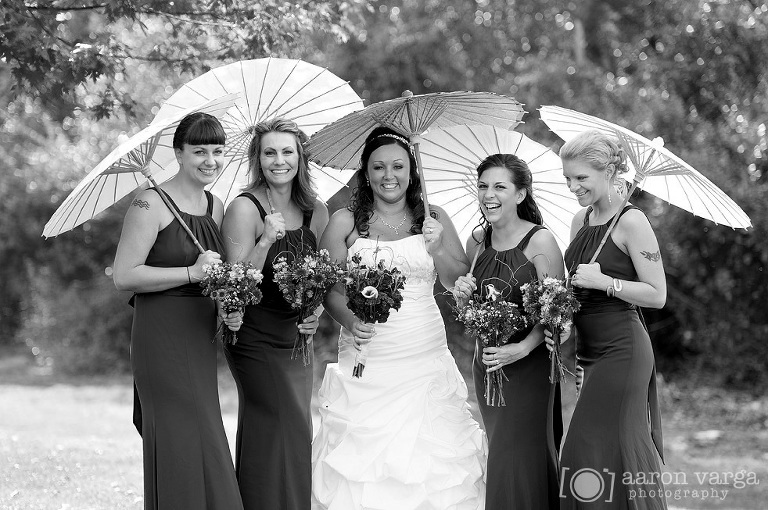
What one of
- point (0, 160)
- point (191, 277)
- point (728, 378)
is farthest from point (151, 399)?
point (0, 160)

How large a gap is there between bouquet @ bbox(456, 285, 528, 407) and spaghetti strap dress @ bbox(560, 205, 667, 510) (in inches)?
16.9

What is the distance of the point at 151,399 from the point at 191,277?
Result: 0.76 m

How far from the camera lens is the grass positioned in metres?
8.10

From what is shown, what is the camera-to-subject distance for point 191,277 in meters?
5.38

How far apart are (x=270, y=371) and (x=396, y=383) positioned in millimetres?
797

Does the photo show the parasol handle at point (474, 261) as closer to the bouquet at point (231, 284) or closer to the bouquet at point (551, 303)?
the bouquet at point (551, 303)

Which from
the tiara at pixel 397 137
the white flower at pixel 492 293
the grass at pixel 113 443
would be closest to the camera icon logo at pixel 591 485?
the white flower at pixel 492 293

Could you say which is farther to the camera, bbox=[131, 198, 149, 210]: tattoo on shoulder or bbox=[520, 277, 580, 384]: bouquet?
bbox=[131, 198, 149, 210]: tattoo on shoulder

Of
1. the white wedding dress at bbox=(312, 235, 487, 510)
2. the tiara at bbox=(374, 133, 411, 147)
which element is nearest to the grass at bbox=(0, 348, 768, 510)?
the white wedding dress at bbox=(312, 235, 487, 510)

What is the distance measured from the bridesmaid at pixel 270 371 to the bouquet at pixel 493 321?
100cm

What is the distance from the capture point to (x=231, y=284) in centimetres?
526

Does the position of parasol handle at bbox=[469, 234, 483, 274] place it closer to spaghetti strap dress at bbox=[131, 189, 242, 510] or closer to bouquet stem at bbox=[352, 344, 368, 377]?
bouquet stem at bbox=[352, 344, 368, 377]

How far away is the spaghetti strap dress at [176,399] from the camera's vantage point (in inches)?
212

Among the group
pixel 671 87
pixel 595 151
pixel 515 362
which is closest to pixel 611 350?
pixel 515 362
